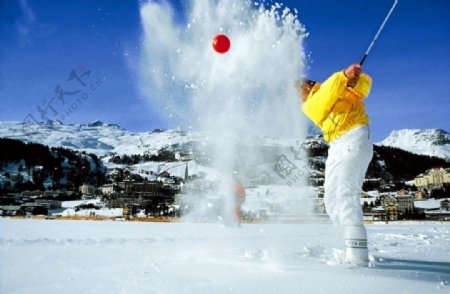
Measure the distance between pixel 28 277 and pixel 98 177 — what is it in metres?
180

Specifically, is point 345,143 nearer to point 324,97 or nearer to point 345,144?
point 345,144

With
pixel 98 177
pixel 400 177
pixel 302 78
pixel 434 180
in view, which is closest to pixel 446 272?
pixel 302 78

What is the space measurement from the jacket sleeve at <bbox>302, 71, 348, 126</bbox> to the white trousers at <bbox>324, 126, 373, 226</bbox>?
0.40 metres

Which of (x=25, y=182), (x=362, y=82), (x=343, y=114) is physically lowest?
(x=343, y=114)

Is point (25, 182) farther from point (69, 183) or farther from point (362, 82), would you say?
point (362, 82)

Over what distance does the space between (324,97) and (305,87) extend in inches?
18.6

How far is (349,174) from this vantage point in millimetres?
4379

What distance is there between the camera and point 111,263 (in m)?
4.09

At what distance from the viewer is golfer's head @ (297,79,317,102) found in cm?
469

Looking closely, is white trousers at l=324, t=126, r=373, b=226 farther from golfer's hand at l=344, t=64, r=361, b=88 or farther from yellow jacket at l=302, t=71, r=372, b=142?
golfer's hand at l=344, t=64, r=361, b=88

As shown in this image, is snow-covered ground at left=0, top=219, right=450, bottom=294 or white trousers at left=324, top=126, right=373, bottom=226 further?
white trousers at left=324, top=126, right=373, bottom=226

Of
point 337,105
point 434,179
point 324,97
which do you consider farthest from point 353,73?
point 434,179

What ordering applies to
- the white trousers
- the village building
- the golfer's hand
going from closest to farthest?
the golfer's hand
the white trousers
the village building

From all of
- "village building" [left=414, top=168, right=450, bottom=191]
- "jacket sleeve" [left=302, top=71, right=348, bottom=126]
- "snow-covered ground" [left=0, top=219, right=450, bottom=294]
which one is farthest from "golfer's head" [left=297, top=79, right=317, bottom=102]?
Answer: "village building" [left=414, top=168, right=450, bottom=191]
